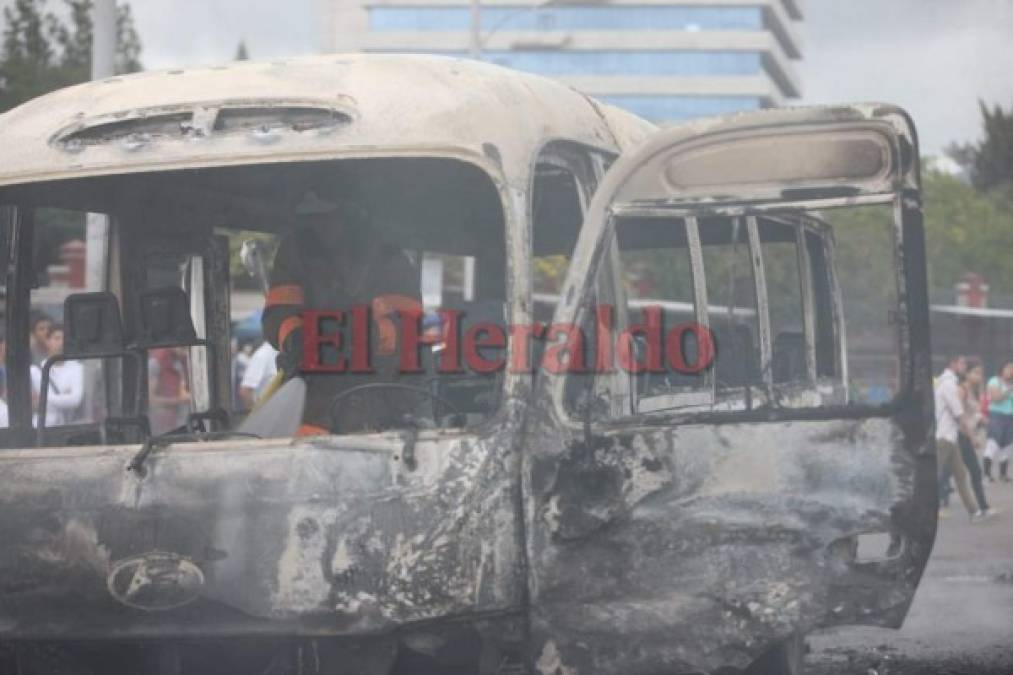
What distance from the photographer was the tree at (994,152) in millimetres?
77438

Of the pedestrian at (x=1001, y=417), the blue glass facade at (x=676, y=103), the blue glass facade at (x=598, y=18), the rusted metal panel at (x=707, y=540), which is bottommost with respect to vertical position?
the pedestrian at (x=1001, y=417)

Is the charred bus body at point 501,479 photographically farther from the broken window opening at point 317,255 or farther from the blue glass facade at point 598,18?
the blue glass facade at point 598,18

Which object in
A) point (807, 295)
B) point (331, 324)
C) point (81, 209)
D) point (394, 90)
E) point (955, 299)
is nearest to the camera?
point (394, 90)

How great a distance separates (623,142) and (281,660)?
228cm

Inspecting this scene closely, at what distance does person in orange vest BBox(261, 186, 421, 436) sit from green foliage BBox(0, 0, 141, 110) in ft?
76.8

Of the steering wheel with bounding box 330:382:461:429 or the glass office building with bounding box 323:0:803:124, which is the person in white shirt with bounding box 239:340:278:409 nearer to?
the steering wheel with bounding box 330:382:461:429

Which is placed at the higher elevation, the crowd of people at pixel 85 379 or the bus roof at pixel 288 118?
the bus roof at pixel 288 118

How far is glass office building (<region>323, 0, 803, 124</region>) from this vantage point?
4240 inches

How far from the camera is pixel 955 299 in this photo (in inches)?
1986

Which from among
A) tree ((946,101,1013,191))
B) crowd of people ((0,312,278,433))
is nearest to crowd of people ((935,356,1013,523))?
crowd of people ((0,312,278,433))

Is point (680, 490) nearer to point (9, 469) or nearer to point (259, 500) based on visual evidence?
point (259, 500)

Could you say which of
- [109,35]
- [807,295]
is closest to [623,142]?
[807,295]

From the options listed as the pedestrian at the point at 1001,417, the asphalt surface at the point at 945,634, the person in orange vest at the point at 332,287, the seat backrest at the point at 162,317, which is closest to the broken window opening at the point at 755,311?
the person in orange vest at the point at 332,287

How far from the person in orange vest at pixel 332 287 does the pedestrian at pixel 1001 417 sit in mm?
18697
